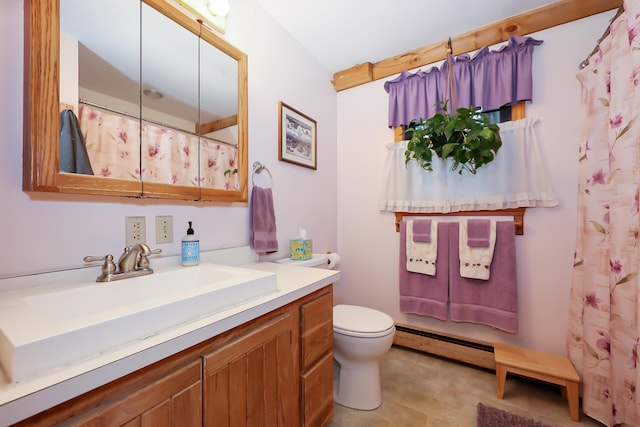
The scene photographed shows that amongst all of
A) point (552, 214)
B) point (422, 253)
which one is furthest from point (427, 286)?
point (552, 214)

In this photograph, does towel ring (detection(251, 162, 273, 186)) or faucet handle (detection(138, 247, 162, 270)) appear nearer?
faucet handle (detection(138, 247, 162, 270))

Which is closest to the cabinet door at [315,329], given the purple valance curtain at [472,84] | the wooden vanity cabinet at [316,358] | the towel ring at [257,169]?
the wooden vanity cabinet at [316,358]

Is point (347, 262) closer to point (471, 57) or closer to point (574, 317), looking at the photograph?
point (574, 317)

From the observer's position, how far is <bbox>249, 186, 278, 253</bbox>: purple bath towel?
1.51 m

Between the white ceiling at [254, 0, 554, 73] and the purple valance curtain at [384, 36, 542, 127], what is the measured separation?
0.66ft

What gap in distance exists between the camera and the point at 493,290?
175cm

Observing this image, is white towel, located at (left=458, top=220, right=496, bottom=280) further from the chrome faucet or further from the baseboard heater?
the chrome faucet

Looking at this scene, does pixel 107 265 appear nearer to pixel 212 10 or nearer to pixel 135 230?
pixel 135 230

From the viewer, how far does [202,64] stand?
1.33 m

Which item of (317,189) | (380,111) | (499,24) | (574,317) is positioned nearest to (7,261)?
(317,189)

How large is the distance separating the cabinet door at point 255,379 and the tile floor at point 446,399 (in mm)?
636

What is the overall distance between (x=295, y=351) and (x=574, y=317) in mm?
1706

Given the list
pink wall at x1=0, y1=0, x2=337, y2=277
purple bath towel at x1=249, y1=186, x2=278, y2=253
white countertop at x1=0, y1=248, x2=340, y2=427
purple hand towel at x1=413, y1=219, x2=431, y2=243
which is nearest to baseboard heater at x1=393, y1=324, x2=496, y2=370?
purple hand towel at x1=413, y1=219, x2=431, y2=243

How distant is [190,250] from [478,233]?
5.89 ft
